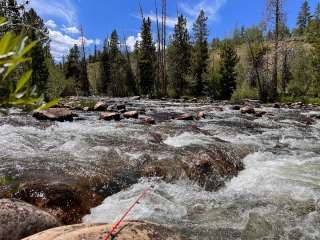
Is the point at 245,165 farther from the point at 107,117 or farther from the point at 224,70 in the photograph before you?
the point at 224,70

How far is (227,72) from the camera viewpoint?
124 feet

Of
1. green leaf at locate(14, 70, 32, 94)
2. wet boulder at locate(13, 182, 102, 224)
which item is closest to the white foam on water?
wet boulder at locate(13, 182, 102, 224)

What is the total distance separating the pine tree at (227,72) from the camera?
3734cm

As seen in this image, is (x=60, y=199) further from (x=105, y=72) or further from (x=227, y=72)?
(x=105, y=72)

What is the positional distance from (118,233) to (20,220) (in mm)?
1424

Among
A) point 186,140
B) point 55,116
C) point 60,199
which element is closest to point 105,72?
point 55,116

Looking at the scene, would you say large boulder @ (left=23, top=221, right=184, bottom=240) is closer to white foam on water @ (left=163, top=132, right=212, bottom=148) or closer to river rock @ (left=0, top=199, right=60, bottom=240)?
river rock @ (left=0, top=199, right=60, bottom=240)

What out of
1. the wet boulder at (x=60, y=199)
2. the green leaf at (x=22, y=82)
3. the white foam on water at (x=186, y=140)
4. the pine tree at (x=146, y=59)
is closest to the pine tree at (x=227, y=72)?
the pine tree at (x=146, y=59)

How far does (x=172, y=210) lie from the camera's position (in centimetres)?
546

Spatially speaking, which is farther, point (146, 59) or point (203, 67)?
point (146, 59)

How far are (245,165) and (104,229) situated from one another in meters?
5.48

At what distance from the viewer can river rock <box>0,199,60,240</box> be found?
3.83 metres

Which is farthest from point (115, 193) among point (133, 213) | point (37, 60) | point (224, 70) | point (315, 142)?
point (37, 60)

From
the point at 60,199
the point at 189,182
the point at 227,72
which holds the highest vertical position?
the point at 227,72
